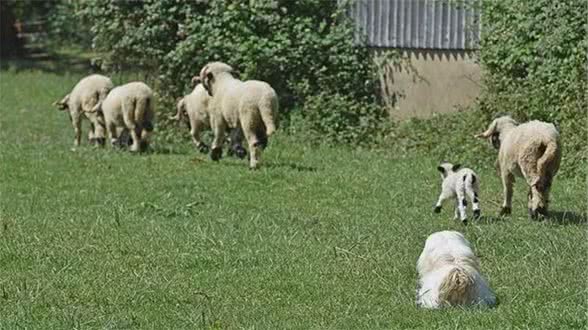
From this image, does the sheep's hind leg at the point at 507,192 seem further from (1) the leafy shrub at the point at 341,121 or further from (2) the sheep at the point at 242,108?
(1) the leafy shrub at the point at 341,121

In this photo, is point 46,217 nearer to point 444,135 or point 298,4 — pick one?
point 444,135

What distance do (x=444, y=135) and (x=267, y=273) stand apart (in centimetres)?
871

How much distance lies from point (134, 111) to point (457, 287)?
955 cm

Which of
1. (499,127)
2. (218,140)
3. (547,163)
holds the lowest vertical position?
(218,140)

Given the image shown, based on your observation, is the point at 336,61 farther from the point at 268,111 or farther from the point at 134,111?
the point at 268,111

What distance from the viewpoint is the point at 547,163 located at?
12.2 meters

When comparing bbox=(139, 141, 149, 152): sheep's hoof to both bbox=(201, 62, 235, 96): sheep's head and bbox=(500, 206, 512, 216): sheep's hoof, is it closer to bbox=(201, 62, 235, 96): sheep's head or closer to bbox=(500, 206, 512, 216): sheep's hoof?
bbox=(201, 62, 235, 96): sheep's head

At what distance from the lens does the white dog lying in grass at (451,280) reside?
8453mm

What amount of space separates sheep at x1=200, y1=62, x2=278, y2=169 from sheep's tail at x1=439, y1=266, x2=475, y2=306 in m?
7.36

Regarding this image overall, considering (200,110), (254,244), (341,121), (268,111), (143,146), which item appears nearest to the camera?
(254,244)

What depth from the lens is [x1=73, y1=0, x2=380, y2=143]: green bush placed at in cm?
1994

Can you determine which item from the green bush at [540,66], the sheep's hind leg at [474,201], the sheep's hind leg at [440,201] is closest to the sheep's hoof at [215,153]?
the green bush at [540,66]

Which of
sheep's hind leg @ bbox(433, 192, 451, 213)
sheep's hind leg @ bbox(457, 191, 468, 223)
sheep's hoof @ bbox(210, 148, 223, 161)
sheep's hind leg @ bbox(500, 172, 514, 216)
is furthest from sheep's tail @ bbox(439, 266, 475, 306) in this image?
sheep's hoof @ bbox(210, 148, 223, 161)

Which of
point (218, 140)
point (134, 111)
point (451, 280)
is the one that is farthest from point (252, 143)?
point (451, 280)
